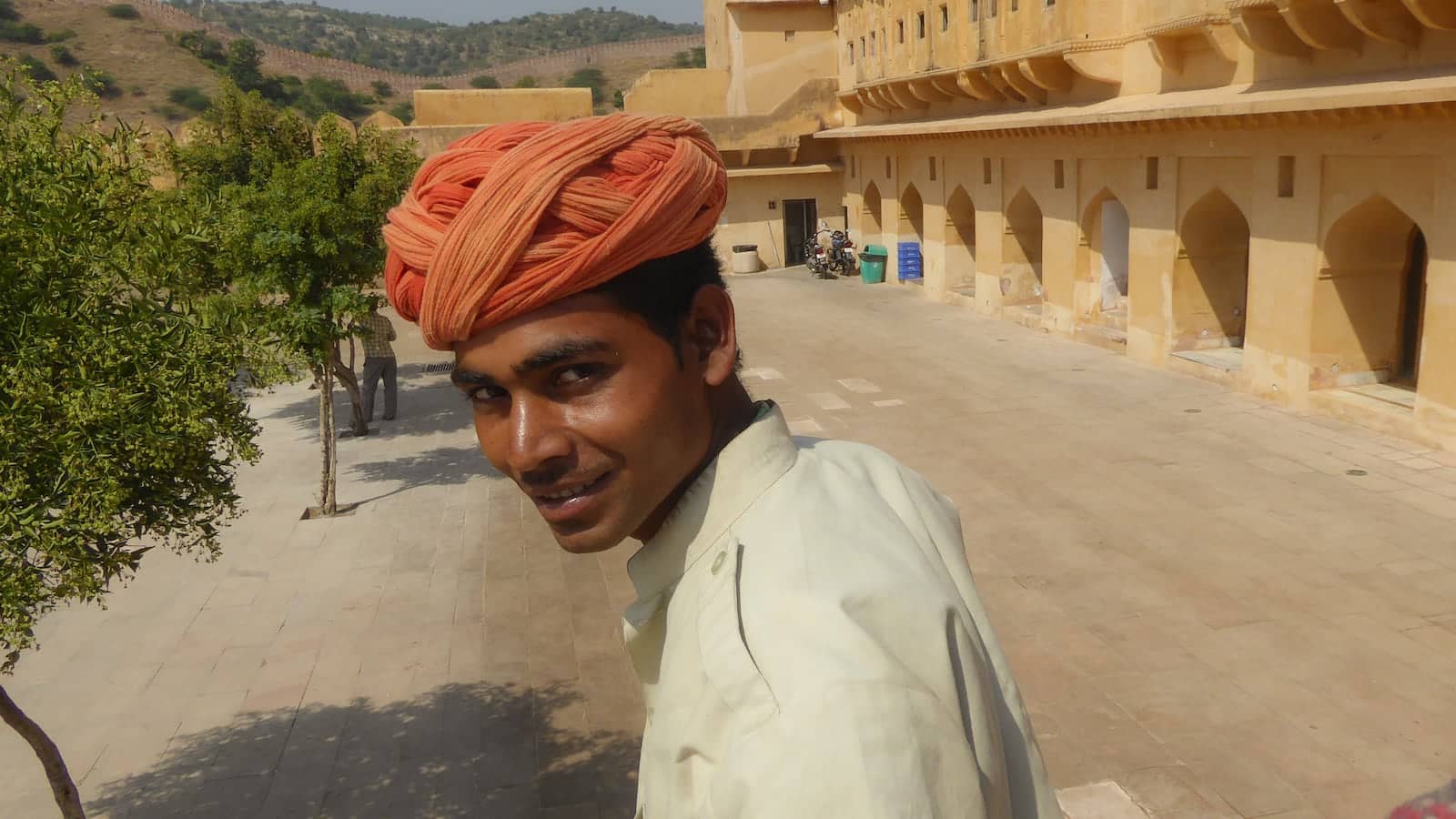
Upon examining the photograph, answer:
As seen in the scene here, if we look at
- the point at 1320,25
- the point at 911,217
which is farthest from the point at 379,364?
the point at 911,217

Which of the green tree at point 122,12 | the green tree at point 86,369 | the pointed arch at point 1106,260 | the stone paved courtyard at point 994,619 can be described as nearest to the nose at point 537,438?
the green tree at point 86,369

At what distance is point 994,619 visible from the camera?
7723 millimetres

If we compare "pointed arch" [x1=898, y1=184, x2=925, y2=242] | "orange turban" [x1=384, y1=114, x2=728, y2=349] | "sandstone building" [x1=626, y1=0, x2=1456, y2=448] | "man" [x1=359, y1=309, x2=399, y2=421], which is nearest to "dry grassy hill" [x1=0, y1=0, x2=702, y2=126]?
"pointed arch" [x1=898, y1=184, x2=925, y2=242]

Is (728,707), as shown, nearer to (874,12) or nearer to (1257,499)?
(1257,499)

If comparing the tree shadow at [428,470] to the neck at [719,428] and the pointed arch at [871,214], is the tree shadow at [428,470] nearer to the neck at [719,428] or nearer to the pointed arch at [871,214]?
the neck at [719,428]

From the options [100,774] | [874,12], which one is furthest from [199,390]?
[874,12]

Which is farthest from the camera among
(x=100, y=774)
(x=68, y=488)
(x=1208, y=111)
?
(x=1208, y=111)

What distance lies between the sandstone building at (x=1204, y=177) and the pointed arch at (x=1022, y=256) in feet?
0.14

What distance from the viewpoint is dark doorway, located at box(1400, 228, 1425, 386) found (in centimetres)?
1319

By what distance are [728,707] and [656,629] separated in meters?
0.37

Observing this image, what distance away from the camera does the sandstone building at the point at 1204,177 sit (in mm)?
11164

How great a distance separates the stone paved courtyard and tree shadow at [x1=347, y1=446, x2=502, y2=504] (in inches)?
2.2

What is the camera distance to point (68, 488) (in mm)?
4016

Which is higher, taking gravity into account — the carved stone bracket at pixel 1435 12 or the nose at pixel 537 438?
the carved stone bracket at pixel 1435 12
